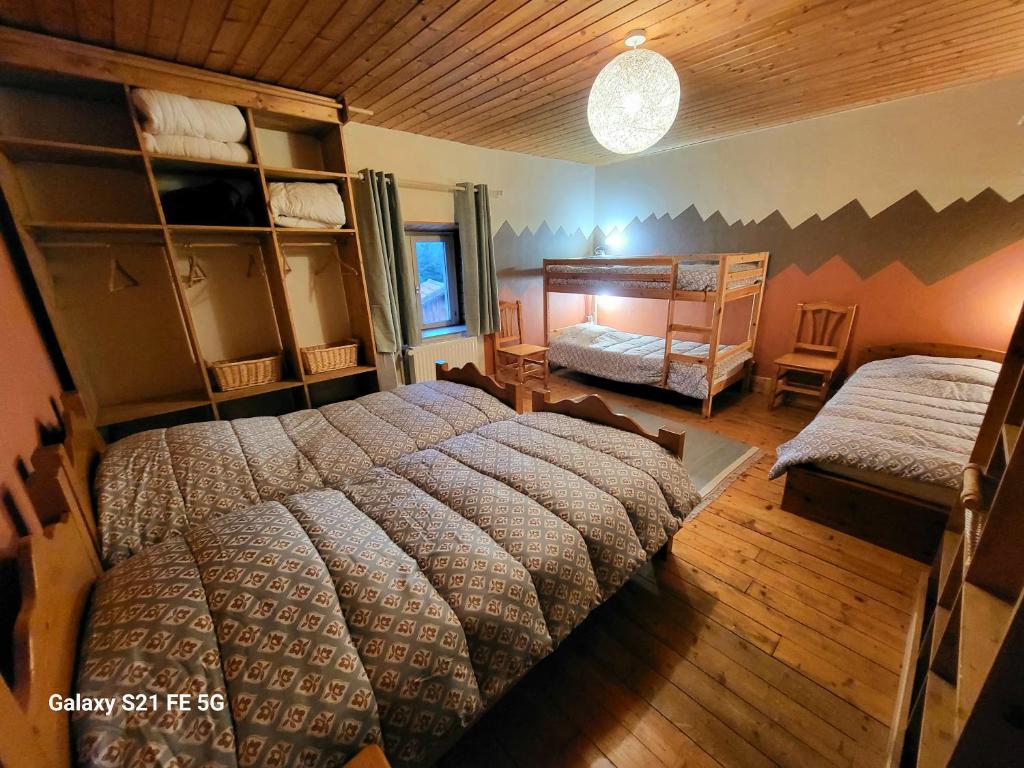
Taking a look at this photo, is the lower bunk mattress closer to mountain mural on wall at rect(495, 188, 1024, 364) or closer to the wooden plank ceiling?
mountain mural on wall at rect(495, 188, 1024, 364)

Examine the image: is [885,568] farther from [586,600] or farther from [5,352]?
[5,352]

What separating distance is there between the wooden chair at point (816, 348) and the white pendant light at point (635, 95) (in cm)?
249

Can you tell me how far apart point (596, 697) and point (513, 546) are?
2.15 ft

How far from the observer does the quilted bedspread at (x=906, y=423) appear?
1825 mm

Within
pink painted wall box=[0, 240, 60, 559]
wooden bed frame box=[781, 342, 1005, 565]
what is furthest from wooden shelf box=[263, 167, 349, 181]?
wooden bed frame box=[781, 342, 1005, 565]

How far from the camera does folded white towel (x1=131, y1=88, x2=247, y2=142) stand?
181 cm

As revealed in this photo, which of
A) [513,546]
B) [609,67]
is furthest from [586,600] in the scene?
[609,67]

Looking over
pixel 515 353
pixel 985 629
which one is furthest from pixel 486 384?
pixel 985 629

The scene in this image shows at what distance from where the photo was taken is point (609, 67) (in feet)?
5.66

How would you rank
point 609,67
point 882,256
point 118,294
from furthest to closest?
1. point 882,256
2. point 118,294
3. point 609,67

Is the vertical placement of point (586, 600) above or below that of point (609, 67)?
below

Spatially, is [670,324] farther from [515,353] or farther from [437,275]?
[437,275]

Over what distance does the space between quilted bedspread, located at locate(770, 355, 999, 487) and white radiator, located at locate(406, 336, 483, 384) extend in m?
2.54

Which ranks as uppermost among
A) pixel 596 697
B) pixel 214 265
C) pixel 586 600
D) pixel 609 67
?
pixel 609 67
